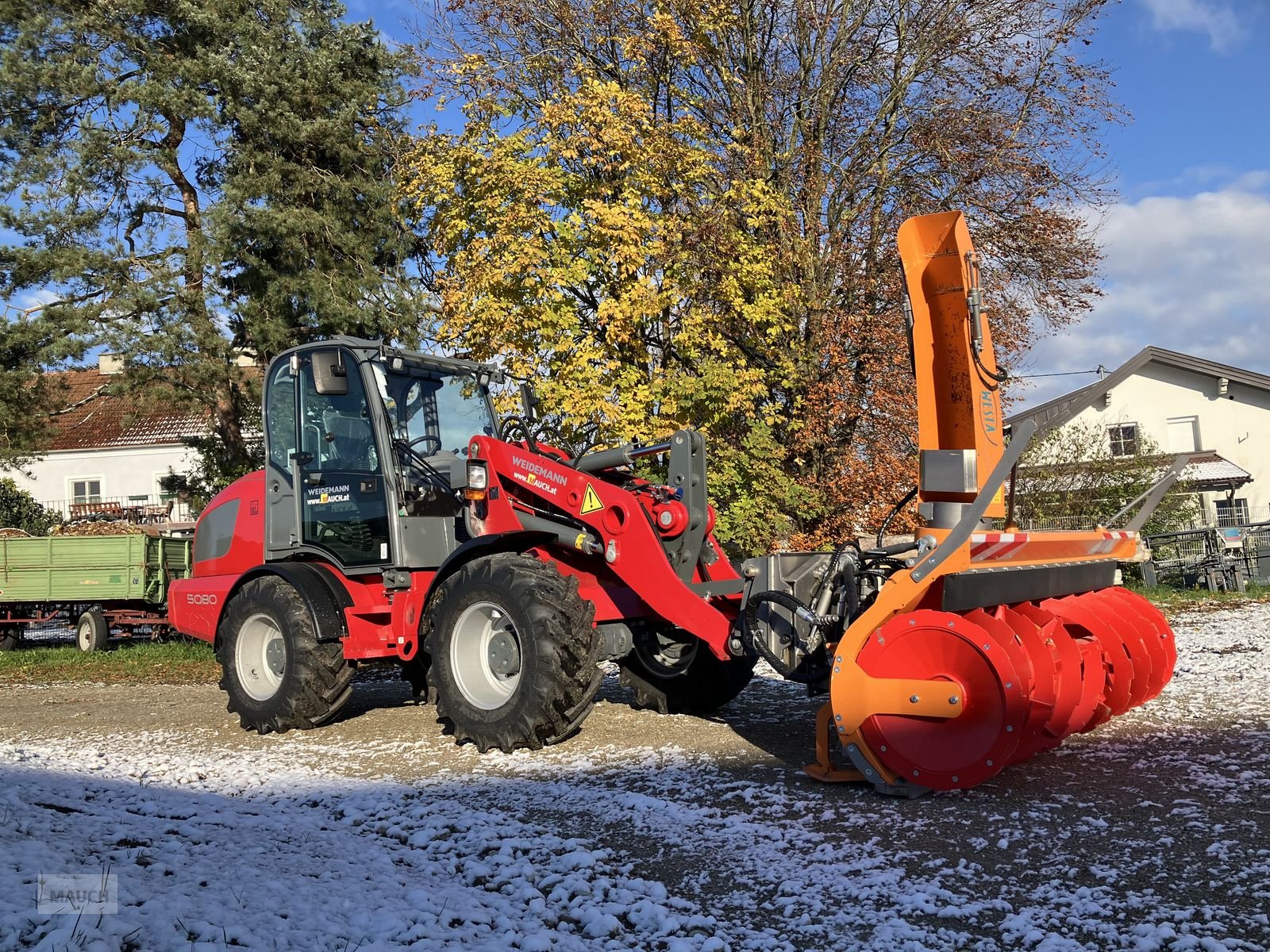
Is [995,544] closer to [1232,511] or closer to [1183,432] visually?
[1232,511]

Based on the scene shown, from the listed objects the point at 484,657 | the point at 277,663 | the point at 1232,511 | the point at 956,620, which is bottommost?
the point at 277,663

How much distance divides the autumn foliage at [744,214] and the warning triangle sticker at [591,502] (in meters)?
7.33

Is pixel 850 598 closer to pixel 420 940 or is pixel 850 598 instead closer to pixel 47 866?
pixel 420 940

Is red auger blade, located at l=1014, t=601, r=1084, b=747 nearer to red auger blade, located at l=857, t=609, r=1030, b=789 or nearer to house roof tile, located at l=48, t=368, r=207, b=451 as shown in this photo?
red auger blade, located at l=857, t=609, r=1030, b=789

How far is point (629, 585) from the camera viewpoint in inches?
255

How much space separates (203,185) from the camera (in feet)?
66.6

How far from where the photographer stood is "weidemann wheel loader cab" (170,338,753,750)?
627 cm

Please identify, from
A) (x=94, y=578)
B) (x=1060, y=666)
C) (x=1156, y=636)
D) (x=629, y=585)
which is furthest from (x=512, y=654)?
(x=94, y=578)

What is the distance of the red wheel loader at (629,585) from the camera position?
5.05 m

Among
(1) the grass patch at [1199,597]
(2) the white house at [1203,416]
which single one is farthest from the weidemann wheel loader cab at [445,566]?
(2) the white house at [1203,416]

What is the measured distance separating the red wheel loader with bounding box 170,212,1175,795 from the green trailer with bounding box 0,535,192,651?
9848 mm

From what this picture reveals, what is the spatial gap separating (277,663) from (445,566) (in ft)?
6.50

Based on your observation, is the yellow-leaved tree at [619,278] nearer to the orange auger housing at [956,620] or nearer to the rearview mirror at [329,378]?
the rearview mirror at [329,378]

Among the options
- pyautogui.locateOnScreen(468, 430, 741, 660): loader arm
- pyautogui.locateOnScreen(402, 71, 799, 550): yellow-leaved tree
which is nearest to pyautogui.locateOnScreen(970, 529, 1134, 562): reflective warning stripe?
pyautogui.locateOnScreen(468, 430, 741, 660): loader arm
